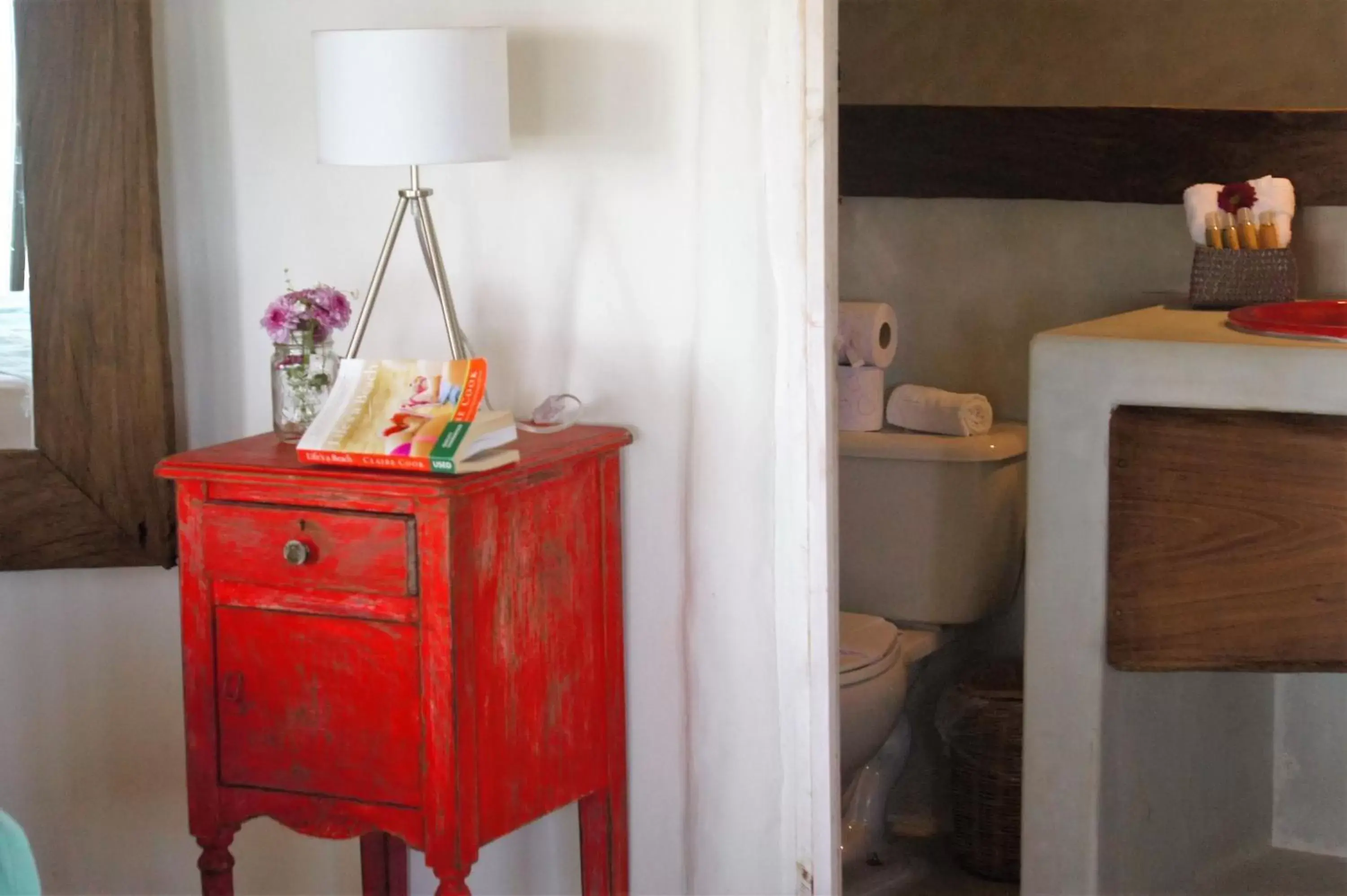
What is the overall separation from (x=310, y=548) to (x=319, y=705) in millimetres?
207

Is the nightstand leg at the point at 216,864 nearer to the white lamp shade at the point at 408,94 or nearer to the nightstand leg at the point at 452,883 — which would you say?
the nightstand leg at the point at 452,883

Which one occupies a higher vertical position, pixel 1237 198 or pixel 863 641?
pixel 1237 198

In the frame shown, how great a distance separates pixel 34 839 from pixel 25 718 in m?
0.22

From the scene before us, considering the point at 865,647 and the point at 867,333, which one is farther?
the point at 867,333

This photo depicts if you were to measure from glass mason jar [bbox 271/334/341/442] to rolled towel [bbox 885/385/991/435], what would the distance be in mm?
1490

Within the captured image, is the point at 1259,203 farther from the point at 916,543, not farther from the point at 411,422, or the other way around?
the point at 411,422

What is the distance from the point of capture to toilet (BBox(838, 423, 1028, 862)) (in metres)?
3.14

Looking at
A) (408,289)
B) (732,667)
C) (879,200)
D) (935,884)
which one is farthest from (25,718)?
(879,200)

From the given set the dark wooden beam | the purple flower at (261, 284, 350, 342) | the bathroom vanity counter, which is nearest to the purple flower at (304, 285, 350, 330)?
the purple flower at (261, 284, 350, 342)

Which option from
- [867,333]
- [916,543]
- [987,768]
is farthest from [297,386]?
[987,768]

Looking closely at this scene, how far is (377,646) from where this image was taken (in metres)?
1.89

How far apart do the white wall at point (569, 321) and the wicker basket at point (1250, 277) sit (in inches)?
43.1

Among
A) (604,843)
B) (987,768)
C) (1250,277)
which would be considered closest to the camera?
(604,843)

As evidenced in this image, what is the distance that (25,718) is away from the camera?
256 centimetres
